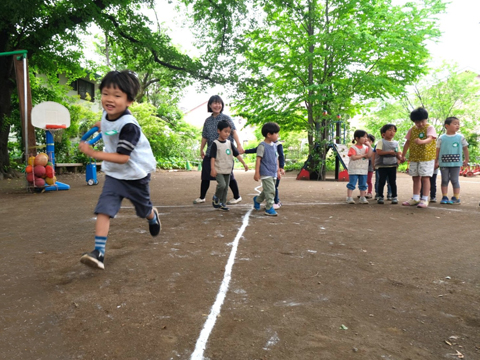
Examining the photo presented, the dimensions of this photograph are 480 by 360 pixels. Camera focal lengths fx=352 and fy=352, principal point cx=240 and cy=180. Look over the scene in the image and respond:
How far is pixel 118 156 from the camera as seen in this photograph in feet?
9.48

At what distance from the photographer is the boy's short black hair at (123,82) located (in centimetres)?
290

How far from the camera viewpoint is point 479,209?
614cm

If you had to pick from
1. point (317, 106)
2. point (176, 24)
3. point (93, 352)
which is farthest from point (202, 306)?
point (176, 24)

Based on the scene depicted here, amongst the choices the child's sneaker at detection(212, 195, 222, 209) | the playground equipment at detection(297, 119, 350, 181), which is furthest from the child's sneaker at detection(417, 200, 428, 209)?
the playground equipment at detection(297, 119, 350, 181)

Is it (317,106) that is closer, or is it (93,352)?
(93,352)

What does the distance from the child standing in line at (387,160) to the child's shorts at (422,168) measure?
1.47 feet

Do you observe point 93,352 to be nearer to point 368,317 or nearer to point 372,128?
point 368,317

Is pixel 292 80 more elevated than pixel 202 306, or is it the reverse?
pixel 292 80

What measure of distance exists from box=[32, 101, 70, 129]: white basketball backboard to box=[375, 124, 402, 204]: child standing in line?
24.2 ft

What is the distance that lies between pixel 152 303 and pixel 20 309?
802 millimetres

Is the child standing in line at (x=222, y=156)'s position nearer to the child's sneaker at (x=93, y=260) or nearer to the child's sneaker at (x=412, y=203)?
the child's sneaker at (x=93, y=260)

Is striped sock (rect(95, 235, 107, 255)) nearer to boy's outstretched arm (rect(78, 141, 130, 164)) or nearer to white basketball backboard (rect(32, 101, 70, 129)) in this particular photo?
boy's outstretched arm (rect(78, 141, 130, 164))

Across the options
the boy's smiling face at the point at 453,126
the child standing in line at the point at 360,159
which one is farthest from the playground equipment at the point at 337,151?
the child standing in line at the point at 360,159

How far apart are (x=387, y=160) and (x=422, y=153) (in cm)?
74
